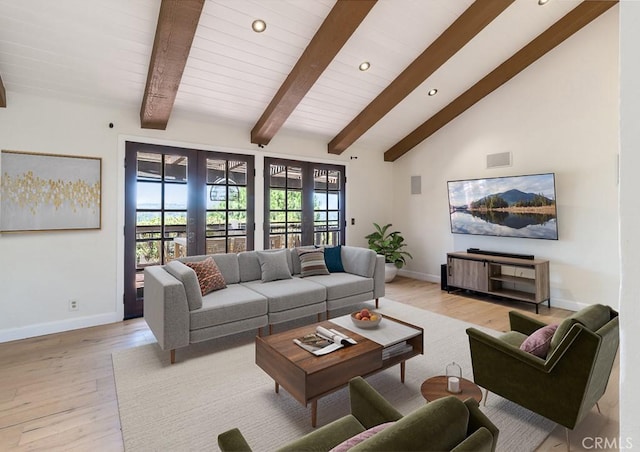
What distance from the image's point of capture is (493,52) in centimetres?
466

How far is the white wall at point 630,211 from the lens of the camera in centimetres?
51

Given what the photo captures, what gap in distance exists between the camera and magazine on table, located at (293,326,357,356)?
2.43 metres

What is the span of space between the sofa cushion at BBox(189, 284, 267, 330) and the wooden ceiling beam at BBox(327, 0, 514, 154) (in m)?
3.29

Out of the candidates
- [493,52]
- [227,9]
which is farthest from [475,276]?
[227,9]

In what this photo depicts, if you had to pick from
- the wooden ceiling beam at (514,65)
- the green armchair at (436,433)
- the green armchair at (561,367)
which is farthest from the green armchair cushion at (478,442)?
the wooden ceiling beam at (514,65)

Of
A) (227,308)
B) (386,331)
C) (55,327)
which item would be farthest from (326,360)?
(55,327)

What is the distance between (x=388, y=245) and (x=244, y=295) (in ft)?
11.8

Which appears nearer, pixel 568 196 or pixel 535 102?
pixel 568 196

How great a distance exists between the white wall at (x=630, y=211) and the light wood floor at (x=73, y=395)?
6.70 ft

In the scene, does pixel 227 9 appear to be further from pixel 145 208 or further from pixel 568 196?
pixel 568 196

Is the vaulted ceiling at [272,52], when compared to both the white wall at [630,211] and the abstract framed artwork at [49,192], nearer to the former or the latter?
the abstract framed artwork at [49,192]

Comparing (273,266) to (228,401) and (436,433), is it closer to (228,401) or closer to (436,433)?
(228,401)

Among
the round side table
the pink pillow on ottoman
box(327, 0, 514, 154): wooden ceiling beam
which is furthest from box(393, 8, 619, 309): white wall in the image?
the round side table

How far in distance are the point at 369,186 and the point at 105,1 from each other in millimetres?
4980
